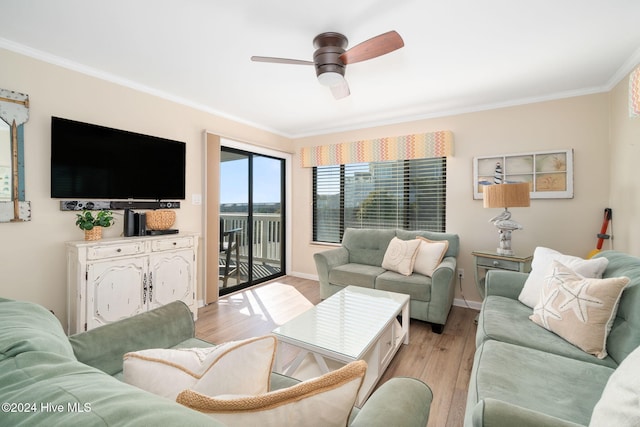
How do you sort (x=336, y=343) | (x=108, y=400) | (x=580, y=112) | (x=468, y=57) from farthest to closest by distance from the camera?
1. (x=580, y=112)
2. (x=468, y=57)
3. (x=336, y=343)
4. (x=108, y=400)

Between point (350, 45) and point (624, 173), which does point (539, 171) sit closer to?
point (624, 173)

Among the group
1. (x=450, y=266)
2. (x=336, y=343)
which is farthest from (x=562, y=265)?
(x=336, y=343)

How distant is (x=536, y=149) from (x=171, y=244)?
406 centimetres

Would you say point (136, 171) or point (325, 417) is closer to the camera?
point (325, 417)

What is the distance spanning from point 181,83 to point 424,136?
2899 millimetres

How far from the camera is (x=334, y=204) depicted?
4570 mm

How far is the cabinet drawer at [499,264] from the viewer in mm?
2728

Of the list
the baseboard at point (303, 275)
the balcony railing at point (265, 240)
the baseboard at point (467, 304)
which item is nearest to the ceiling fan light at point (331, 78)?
the balcony railing at point (265, 240)

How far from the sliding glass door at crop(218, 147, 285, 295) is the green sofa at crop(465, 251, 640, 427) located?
10.7 ft

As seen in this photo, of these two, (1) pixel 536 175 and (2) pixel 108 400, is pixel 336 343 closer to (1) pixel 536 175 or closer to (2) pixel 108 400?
(2) pixel 108 400

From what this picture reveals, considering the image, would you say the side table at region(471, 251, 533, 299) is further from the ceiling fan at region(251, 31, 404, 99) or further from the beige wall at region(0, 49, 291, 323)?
the beige wall at region(0, 49, 291, 323)

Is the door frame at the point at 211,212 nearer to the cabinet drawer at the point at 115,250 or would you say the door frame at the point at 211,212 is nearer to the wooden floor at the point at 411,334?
the wooden floor at the point at 411,334

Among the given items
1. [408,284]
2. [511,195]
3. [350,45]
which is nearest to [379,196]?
[408,284]

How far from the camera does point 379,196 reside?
4.15 metres
